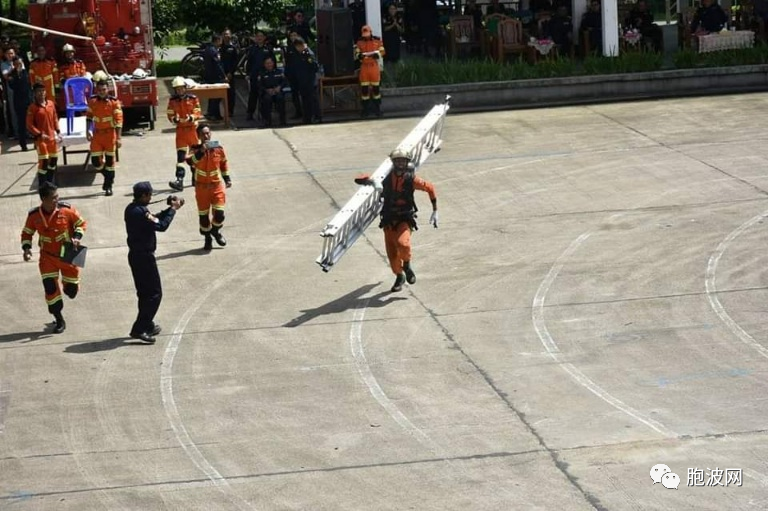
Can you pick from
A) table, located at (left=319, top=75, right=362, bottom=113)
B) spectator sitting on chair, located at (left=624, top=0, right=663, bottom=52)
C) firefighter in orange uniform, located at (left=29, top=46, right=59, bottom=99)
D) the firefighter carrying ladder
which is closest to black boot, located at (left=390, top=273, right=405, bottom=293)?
the firefighter carrying ladder

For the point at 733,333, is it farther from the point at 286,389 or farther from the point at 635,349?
the point at 286,389

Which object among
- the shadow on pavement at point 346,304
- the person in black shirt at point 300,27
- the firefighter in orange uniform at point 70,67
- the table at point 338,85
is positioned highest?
the person in black shirt at point 300,27

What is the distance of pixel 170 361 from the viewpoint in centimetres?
1248

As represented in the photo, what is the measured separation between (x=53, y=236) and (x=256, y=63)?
11900 mm

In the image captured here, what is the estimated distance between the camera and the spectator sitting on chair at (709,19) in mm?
27531

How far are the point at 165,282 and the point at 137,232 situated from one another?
87.6 inches

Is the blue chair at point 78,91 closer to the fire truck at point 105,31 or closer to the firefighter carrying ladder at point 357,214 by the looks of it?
the fire truck at point 105,31

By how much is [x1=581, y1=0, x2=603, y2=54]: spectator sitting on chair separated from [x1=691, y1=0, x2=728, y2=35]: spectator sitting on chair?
2.00 metres

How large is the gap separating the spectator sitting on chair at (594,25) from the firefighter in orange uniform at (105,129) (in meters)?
12.2

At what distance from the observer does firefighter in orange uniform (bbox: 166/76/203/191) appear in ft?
64.2

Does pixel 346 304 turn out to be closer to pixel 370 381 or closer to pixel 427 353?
pixel 427 353

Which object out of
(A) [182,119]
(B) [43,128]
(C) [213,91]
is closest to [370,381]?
(A) [182,119]

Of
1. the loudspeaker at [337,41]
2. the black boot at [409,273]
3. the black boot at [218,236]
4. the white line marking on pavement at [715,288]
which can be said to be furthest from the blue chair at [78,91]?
the white line marking on pavement at [715,288]

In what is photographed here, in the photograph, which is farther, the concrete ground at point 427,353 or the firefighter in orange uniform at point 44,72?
the firefighter in orange uniform at point 44,72
